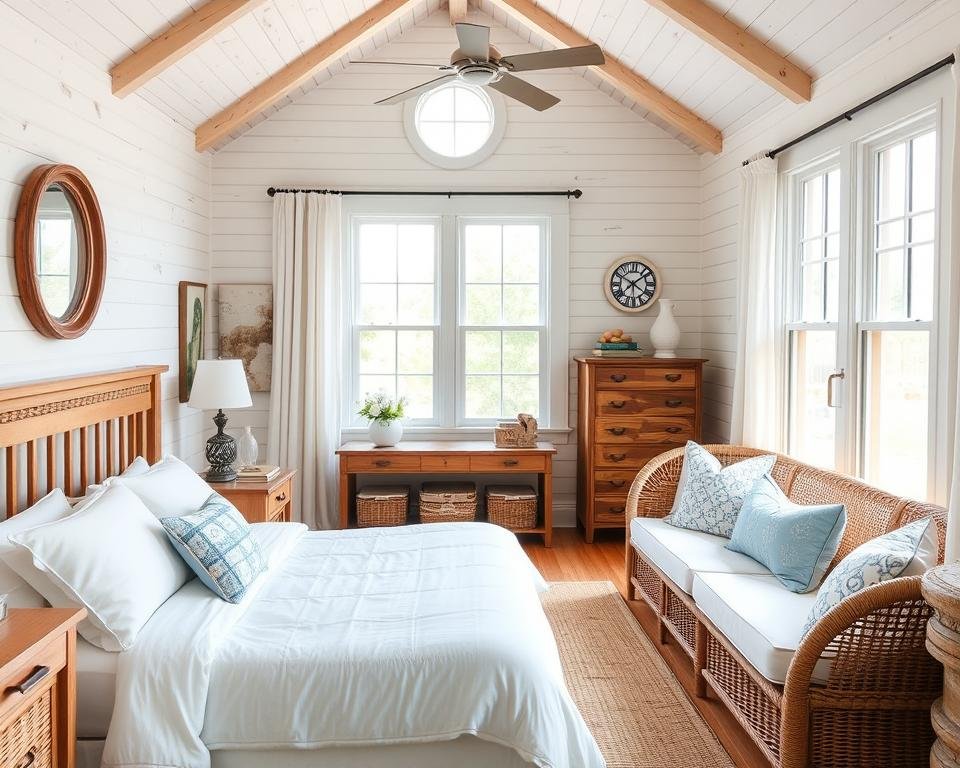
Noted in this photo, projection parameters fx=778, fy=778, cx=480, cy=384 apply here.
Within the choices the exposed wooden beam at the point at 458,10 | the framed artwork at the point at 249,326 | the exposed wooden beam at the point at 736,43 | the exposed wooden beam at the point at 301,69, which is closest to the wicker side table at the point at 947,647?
the exposed wooden beam at the point at 736,43

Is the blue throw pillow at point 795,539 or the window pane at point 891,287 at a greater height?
the window pane at point 891,287

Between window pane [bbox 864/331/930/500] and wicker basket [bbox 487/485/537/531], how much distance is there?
7.39ft

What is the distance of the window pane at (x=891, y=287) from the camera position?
330cm

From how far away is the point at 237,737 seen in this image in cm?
215

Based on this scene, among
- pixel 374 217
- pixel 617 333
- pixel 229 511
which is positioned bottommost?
pixel 229 511

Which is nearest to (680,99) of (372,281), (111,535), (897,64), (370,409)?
(897,64)

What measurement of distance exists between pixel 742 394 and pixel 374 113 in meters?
3.14

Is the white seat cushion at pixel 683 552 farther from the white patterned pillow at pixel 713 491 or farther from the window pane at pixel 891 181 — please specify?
the window pane at pixel 891 181

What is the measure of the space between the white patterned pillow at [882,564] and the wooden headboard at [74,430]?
2768mm

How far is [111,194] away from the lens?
12.5 ft

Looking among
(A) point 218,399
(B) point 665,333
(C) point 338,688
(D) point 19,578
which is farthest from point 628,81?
(D) point 19,578

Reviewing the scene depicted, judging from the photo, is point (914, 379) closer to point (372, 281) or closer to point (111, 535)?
point (111, 535)

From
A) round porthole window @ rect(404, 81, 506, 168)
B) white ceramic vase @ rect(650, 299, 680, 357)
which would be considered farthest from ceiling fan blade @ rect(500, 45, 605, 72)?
white ceramic vase @ rect(650, 299, 680, 357)

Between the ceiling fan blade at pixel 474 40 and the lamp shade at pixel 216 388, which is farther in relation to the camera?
the lamp shade at pixel 216 388
